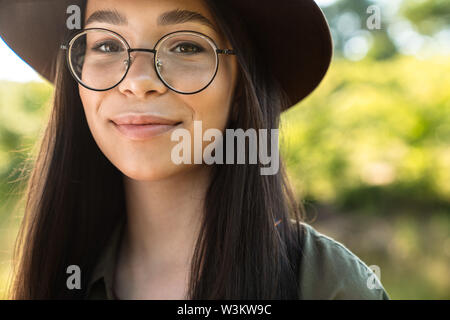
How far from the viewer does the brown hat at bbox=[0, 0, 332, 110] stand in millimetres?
1579

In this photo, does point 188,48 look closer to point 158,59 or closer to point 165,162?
point 158,59

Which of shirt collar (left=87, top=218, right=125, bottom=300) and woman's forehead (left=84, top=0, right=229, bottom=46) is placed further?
shirt collar (left=87, top=218, right=125, bottom=300)

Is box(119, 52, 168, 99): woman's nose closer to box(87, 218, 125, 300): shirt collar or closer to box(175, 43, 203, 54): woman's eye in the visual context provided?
box(175, 43, 203, 54): woman's eye

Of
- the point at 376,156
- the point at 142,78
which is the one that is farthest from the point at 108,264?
the point at 376,156

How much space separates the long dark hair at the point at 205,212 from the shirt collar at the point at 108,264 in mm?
32

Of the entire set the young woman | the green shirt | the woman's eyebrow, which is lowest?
the green shirt

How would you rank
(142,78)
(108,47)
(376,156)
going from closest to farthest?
(142,78)
(108,47)
(376,156)

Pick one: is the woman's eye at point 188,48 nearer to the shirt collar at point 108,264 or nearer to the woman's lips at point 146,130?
the woman's lips at point 146,130

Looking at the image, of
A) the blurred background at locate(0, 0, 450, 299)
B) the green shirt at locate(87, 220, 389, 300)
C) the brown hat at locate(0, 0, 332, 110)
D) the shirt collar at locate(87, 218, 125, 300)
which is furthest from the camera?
the blurred background at locate(0, 0, 450, 299)

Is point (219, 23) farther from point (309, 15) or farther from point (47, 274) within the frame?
point (47, 274)

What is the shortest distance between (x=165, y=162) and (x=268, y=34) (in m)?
0.57

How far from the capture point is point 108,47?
1539 millimetres

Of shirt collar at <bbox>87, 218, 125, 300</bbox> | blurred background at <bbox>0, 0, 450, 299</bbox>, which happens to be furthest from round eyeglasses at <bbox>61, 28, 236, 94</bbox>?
blurred background at <bbox>0, 0, 450, 299</bbox>
